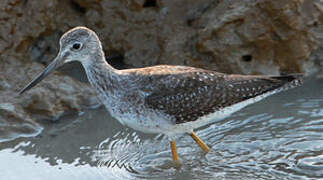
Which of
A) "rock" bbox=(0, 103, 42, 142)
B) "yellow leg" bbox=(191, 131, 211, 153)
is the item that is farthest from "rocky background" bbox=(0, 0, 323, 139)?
"yellow leg" bbox=(191, 131, 211, 153)

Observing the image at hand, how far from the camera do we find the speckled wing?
6.87 metres

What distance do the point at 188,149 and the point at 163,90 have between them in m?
1.17

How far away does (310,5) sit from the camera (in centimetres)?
862

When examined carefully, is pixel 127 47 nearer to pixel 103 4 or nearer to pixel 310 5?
pixel 103 4

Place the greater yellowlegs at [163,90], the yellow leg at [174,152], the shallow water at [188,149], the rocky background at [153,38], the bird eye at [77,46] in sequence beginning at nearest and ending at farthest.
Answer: the greater yellowlegs at [163,90]
the shallow water at [188,149]
the bird eye at [77,46]
the yellow leg at [174,152]
the rocky background at [153,38]

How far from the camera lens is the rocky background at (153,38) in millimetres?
8414

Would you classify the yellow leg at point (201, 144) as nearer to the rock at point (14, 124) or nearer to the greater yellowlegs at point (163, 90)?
the greater yellowlegs at point (163, 90)

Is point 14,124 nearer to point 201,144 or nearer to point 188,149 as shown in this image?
point 188,149

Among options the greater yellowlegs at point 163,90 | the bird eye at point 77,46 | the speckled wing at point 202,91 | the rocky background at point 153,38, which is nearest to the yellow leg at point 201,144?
the greater yellowlegs at point 163,90

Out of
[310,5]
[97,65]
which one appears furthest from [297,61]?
[97,65]

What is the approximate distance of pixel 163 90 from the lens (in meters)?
6.88

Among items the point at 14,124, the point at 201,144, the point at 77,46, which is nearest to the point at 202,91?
the point at 201,144

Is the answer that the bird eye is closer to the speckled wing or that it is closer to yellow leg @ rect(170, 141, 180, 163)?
the speckled wing

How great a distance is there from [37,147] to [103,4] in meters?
2.73
